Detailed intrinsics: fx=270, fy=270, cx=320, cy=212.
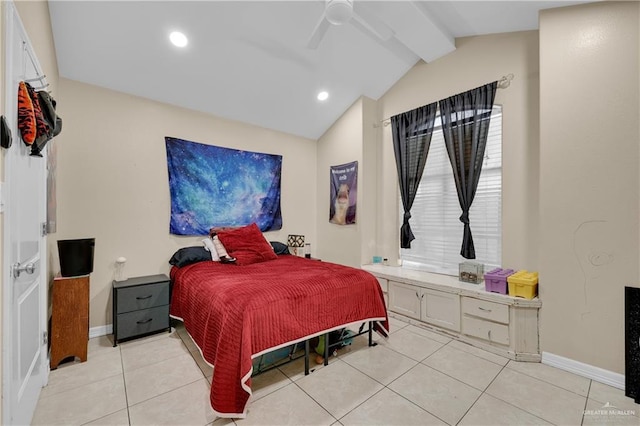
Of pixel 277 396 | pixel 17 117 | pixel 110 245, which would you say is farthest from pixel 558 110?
pixel 110 245

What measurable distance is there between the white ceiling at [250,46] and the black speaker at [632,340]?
2.33 m

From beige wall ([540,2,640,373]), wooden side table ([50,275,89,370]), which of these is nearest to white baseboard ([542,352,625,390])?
beige wall ([540,2,640,373])

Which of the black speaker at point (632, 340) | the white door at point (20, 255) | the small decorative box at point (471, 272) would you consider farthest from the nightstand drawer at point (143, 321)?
the black speaker at point (632, 340)

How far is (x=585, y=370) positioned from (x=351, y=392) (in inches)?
73.7

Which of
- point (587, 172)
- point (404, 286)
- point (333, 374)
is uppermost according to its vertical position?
point (587, 172)

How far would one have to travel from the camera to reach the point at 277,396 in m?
1.88

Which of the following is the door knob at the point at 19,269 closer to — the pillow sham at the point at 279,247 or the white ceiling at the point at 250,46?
the white ceiling at the point at 250,46

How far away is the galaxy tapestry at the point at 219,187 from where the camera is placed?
324 centimetres

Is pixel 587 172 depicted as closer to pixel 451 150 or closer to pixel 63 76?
pixel 451 150

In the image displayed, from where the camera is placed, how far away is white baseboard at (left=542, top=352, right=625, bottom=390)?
1997 millimetres

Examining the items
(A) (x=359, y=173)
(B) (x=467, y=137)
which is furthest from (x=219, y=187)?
(B) (x=467, y=137)

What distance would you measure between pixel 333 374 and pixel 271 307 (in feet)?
2.60

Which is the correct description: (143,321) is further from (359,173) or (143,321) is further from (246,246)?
(359,173)

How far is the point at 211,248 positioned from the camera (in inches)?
127
